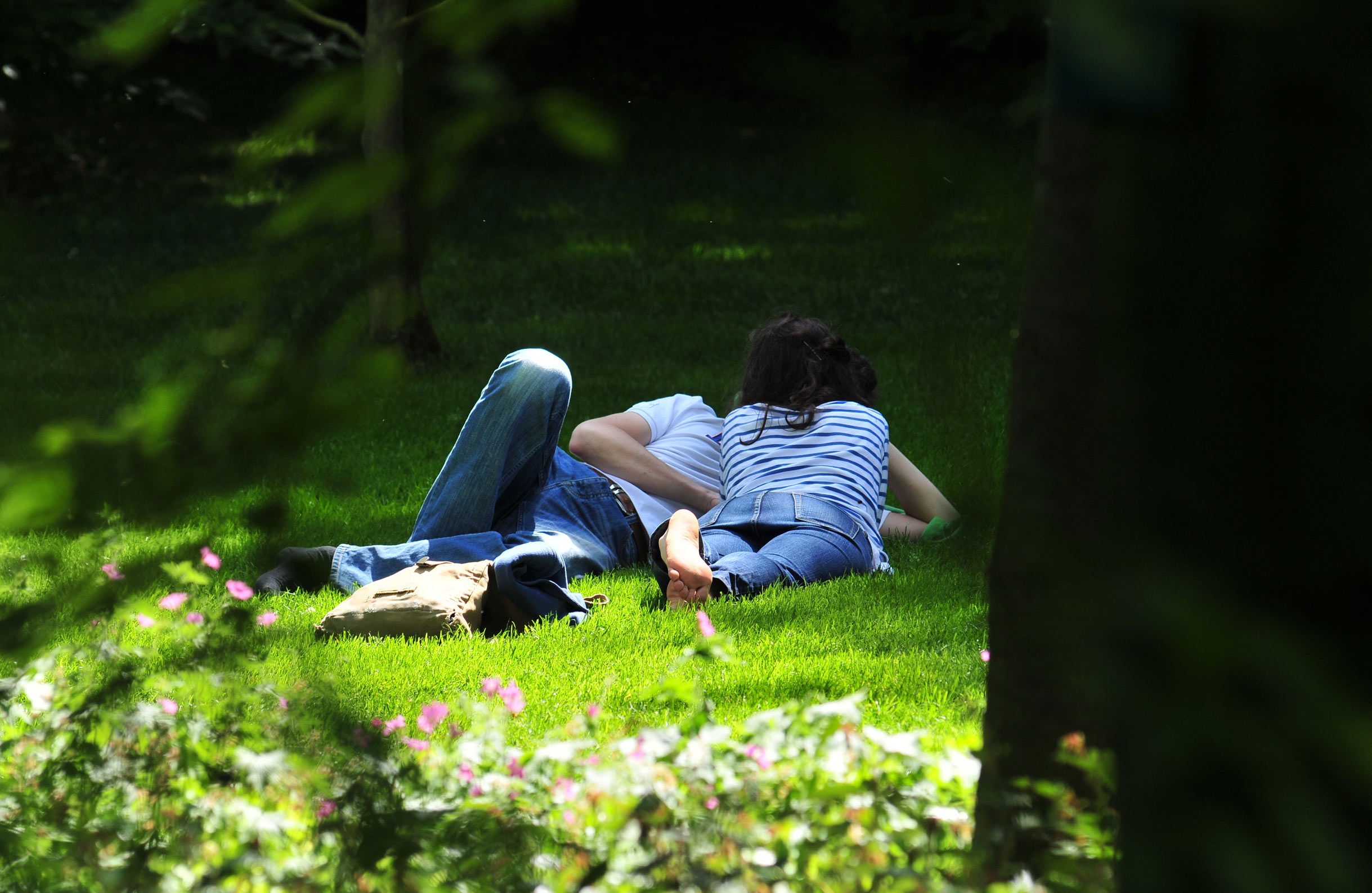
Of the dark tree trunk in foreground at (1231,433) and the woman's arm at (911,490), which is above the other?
the dark tree trunk in foreground at (1231,433)

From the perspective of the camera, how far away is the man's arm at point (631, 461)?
16.3 feet

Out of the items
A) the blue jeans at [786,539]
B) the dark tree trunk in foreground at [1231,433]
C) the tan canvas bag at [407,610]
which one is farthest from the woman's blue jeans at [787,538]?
the dark tree trunk in foreground at [1231,433]

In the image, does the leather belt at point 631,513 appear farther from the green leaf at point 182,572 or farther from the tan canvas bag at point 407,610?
the green leaf at point 182,572

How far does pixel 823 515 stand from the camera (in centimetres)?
461

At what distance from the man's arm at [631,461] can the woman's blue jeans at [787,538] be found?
33cm

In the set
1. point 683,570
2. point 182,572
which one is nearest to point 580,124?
point 182,572

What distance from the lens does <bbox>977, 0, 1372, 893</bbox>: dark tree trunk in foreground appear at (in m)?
0.46

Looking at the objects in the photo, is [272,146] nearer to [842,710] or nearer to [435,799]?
[435,799]

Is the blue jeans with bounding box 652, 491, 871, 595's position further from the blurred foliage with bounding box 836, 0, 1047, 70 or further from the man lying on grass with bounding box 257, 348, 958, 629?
the blurred foliage with bounding box 836, 0, 1047, 70

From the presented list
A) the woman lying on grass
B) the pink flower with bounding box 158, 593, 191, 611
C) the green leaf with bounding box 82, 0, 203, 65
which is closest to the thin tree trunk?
the green leaf with bounding box 82, 0, 203, 65

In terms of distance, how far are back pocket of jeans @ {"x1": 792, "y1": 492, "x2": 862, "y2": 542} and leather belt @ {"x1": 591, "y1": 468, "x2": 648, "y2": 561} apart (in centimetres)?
60

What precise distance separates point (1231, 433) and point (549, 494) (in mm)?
4228

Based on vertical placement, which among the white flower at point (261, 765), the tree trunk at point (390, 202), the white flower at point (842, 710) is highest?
the tree trunk at point (390, 202)

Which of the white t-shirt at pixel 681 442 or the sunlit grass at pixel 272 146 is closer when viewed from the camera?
the sunlit grass at pixel 272 146
